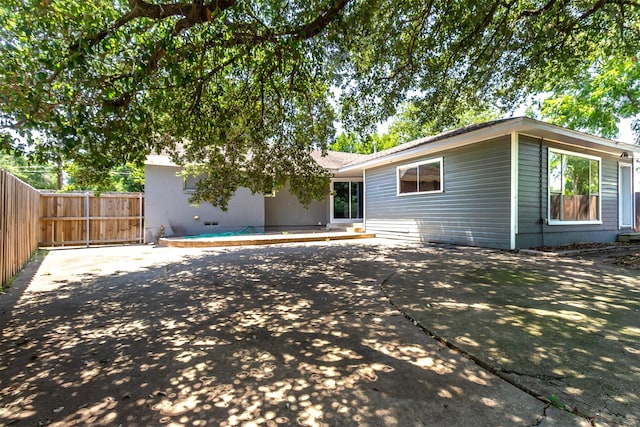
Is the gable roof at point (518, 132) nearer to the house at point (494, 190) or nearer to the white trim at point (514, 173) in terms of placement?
the house at point (494, 190)

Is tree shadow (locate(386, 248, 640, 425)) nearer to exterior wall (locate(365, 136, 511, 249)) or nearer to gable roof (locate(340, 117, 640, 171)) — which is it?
exterior wall (locate(365, 136, 511, 249))

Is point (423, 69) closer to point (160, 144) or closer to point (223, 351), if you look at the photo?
point (160, 144)

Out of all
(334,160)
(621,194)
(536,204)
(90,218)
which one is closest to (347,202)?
(334,160)

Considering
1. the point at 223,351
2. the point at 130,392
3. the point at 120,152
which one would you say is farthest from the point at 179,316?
the point at 120,152

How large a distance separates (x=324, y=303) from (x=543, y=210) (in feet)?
23.2

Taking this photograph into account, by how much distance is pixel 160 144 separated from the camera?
6.52m

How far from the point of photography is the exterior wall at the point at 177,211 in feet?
36.9

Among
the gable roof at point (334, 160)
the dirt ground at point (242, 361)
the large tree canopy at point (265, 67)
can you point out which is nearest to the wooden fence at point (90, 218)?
the large tree canopy at point (265, 67)

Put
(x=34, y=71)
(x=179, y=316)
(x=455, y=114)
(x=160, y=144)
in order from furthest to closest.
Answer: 1. (x=455, y=114)
2. (x=160, y=144)
3. (x=34, y=71)
4. (x=179, y=316)

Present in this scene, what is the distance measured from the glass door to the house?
241 cm

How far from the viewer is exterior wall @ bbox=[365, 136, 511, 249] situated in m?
7.54

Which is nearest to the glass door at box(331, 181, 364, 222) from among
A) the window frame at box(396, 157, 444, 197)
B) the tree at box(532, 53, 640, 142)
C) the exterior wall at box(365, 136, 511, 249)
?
the exterior wall at box(365, 136, 511, 249)

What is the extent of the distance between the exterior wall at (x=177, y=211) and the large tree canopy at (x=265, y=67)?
3.75 m

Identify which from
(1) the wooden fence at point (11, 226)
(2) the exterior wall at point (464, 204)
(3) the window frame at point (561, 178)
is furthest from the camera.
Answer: (3) the window frame at point (561, 178)
